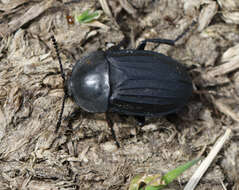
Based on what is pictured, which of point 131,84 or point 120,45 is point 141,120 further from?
point 120,45

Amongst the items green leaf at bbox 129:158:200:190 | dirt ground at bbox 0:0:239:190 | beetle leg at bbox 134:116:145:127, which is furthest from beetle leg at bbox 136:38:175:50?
green leaf at bbox 129:158:200:190

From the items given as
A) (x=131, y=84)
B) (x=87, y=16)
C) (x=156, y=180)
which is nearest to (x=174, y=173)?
(x=156, y=180)

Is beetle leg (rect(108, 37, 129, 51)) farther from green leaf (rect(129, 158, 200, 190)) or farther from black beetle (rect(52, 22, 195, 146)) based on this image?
green leaf (rect(129, 158, 200, 190))

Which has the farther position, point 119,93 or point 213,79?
point 213,79

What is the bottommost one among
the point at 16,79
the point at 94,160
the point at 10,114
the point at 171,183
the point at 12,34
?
the point at 171,183

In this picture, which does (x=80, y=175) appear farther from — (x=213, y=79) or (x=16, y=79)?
(x=213, y=79)

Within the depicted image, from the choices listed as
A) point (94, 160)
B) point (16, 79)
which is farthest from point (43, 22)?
point (94, 160)
